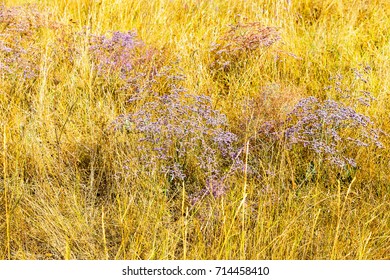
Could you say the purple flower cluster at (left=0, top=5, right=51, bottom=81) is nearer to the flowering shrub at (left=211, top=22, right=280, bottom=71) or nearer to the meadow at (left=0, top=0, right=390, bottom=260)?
the meadow at (left=0, top=0, right=390, bottom=260)

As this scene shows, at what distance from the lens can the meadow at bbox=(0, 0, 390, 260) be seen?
242cm

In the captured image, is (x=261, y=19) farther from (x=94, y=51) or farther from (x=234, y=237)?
(x=234, y=237)

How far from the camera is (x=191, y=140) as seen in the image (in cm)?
277

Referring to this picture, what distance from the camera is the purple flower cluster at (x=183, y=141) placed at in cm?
278

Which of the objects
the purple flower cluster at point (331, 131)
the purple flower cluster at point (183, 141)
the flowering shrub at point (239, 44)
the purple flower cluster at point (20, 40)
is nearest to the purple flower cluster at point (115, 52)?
the purple flower cluster at point (20, 40)

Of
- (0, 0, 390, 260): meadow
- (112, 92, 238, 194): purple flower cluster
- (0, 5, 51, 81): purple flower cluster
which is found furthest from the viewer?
(0, 5, 51, 81): purple flower cluster

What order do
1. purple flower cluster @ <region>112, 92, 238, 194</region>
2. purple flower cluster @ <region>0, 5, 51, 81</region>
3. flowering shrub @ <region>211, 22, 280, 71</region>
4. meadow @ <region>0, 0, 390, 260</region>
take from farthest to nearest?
1. flowering shrub @ <region>211, 22, 280, 71</region>
2. purple flower cluster @ <region>0, 5, 51, 81</region>
3. purple flower cluster @ <region>112, 92, 238, 194</region>
4. meadow @ <region>0, 0, 390, 260</region>

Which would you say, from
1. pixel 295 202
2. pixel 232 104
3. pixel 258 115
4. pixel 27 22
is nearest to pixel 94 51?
pixel 27 22

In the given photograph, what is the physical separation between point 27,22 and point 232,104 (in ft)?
5.94

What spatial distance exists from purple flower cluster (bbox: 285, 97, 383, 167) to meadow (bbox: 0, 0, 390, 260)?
0.04 feet

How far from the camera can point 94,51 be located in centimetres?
376

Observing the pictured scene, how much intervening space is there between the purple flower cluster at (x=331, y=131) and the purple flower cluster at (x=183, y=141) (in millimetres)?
367

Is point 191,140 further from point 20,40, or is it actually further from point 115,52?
point 20,40

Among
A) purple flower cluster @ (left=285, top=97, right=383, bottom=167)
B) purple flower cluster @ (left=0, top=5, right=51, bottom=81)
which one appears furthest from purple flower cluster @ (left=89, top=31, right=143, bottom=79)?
purple flower cluster @ (left=285, top=97, right=383, bottom=167)
